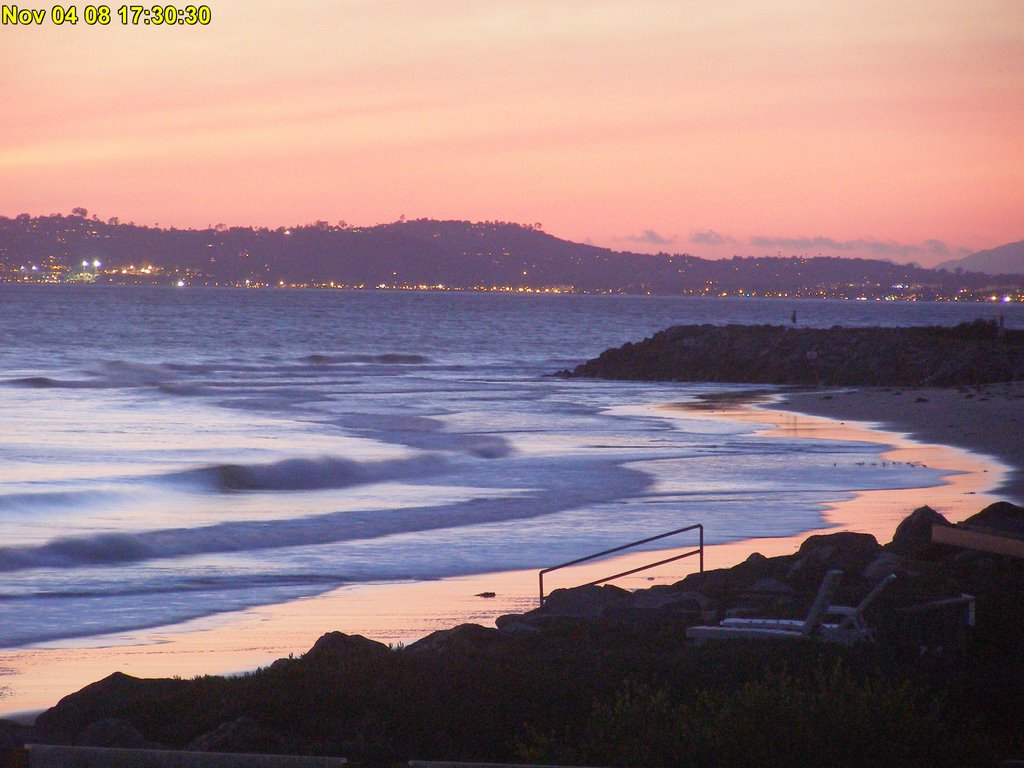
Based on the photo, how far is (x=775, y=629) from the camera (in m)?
8.31

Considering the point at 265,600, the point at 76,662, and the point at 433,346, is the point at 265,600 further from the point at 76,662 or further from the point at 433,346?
the point at 433,346

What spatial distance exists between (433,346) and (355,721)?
82009mm

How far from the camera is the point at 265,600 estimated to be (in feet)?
40.1

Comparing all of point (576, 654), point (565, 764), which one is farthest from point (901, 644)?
point (565, 764)

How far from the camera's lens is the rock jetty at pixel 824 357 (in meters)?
45.1

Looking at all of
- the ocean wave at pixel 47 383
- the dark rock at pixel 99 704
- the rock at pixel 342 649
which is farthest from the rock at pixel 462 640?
the ocean wave at pixel 47 383

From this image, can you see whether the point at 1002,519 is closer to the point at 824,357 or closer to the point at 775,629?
the point at 775,629

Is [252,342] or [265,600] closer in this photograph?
[265,600]

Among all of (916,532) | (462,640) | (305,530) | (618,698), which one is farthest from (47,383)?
(618,698)

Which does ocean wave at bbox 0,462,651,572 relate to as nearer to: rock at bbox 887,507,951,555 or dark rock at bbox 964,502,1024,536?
rock at bbox 887,507,951,555

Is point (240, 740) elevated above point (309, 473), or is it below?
above

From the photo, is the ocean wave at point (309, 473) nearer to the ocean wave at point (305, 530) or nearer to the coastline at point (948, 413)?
the ocean wave at point (305, 530)

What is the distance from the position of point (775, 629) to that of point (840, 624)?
0.41m

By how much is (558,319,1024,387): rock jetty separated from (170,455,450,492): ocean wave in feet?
81.7
